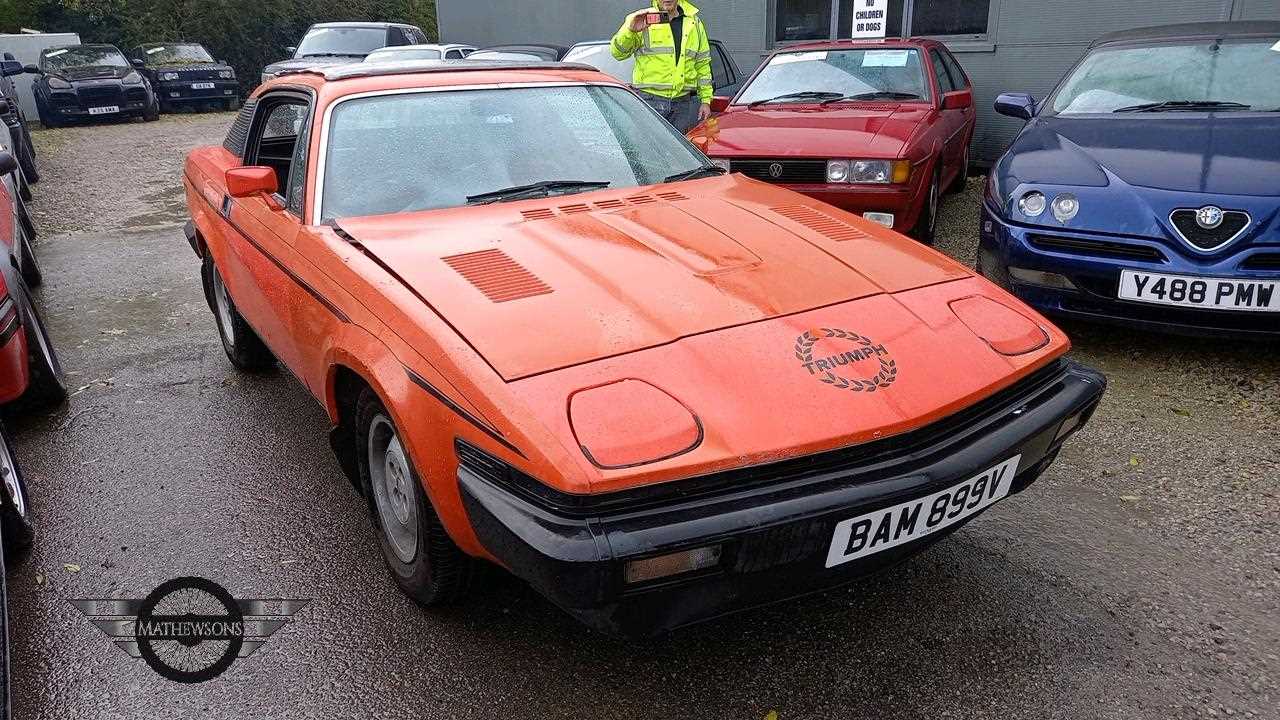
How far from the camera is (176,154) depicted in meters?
13.0

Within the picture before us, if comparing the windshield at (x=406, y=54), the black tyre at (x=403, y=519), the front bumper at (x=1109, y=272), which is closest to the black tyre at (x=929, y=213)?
the front bumper at (x=1109, y=272)

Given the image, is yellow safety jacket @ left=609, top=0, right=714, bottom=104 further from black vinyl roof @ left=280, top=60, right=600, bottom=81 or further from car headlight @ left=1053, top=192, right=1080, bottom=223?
car headlight @ left=1053, top=192, right=1080, bottom=223

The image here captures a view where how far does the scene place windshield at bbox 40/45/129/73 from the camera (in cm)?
1617

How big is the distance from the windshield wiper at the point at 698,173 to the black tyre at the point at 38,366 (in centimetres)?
302

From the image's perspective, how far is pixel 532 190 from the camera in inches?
117

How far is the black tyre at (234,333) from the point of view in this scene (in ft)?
13.9

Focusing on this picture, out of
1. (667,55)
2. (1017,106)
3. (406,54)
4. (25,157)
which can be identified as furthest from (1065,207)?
(25,157)

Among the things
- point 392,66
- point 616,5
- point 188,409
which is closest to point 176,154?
point 616,5

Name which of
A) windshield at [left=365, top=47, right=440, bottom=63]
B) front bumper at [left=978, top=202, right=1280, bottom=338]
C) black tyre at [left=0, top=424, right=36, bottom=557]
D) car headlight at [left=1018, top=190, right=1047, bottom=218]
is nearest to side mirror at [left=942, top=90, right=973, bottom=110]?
front bumper at [left=978, top=202, right=1280, bottom=338]

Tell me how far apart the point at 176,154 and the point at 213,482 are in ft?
38.2

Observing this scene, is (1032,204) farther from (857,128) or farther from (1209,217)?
(857,128)

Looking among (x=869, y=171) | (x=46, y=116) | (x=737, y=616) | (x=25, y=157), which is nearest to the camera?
(x=737, y=616)

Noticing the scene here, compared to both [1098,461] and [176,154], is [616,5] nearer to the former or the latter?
[176,154]

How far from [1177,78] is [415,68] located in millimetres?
4259
